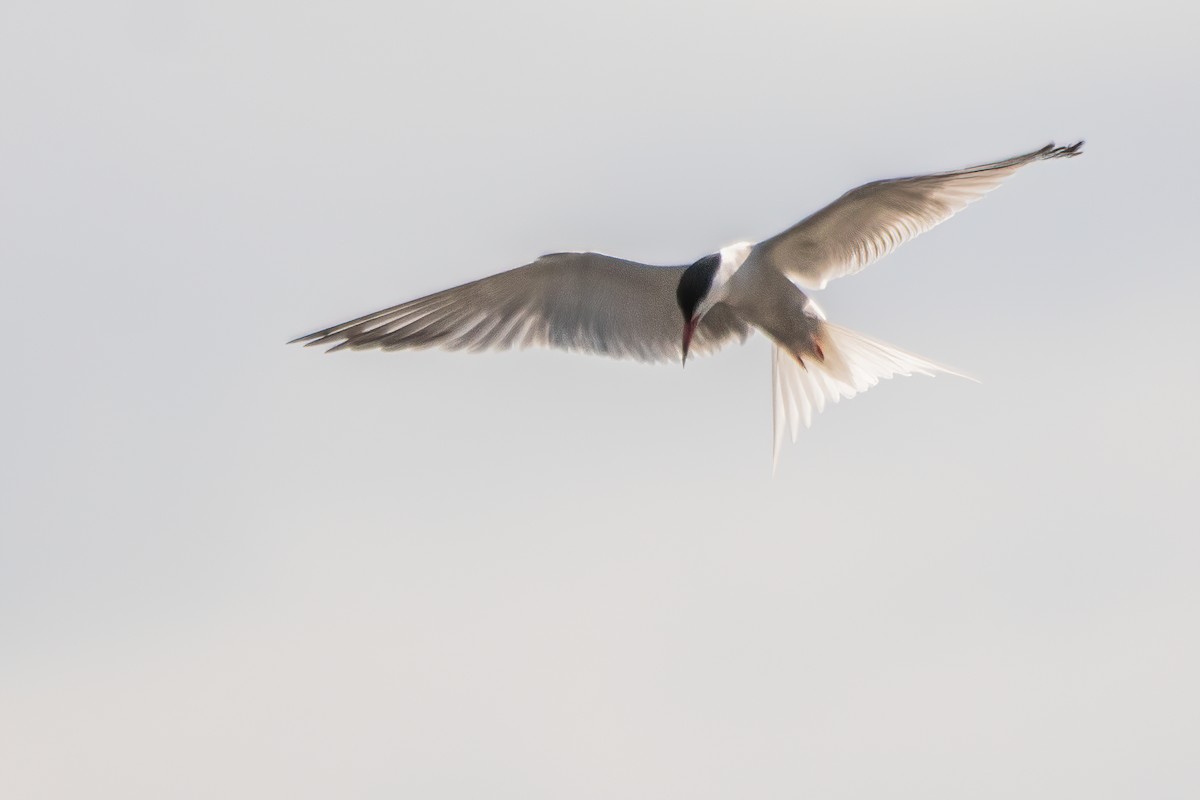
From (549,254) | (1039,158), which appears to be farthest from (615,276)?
(1039,158)

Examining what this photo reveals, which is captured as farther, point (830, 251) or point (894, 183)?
point (830, 251)

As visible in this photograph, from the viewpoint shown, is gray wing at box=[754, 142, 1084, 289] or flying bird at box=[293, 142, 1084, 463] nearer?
gray wing at box=[754, 142, 1084, 289]

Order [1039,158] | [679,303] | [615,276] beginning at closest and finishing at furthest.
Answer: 1. [1039,158]
2. [679,303]
3. [615,276]

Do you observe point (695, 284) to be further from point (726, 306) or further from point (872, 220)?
point (872, 220)

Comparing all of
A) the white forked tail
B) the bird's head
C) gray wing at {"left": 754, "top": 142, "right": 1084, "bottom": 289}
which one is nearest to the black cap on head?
the bird's head

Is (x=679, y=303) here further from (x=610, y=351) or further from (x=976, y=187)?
(x=976, y=187)

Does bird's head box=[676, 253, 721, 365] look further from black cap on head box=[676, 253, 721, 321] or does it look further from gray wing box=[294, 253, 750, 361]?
gray wing box=[294, 253, 750, 361]

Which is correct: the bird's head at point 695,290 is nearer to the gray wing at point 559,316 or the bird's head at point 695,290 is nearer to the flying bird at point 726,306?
the flying bird at point 726,306
